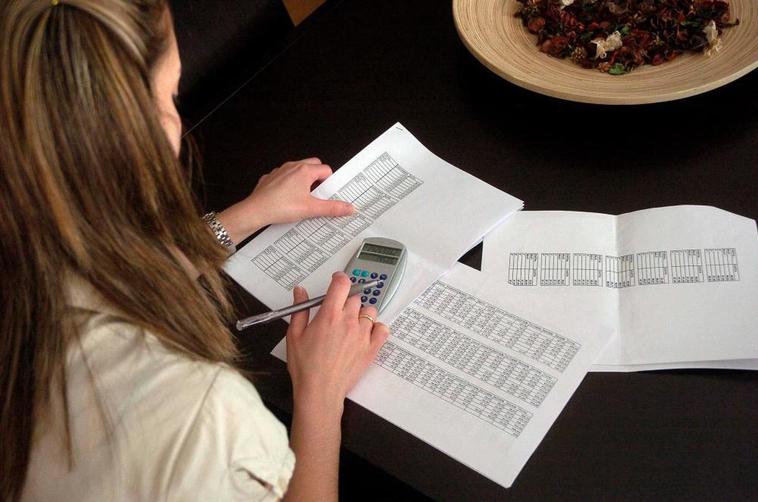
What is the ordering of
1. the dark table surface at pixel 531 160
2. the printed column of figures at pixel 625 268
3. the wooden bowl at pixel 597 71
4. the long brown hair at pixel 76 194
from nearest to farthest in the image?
1. the long brown hair at pixel 76 194
2. the dark table surface at pixel 531 160
3. the printed column of figures at pixel 625 268
4. the wooden bowl at pixel 597 71

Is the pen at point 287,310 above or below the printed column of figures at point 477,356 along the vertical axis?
above

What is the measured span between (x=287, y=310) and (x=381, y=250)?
0.14 meters

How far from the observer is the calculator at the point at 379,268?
83 centimetres

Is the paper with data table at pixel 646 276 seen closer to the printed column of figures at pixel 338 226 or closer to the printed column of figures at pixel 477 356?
the printed column of figures at pixel 477 356

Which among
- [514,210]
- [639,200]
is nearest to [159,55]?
[514,210]

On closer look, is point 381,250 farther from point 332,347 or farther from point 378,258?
point 332,347

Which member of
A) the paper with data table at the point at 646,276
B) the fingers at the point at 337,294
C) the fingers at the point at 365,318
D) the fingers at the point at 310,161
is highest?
the fingers at the point at 310,161

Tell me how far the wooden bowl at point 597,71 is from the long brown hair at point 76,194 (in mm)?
507

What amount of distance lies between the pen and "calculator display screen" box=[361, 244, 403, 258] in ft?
0.16

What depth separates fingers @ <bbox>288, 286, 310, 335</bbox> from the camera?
0.81m

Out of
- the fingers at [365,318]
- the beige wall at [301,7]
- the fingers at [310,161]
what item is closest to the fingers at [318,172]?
the fingers at [310,161]

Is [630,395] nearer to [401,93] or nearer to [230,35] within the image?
[401,93]

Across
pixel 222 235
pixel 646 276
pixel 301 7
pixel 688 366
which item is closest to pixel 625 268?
Result: pixel 646 276

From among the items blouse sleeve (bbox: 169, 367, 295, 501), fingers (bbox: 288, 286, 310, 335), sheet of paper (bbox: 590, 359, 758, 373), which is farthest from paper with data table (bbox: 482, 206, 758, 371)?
blouse sleeve (bbox: 169, 367, 295, 501)
